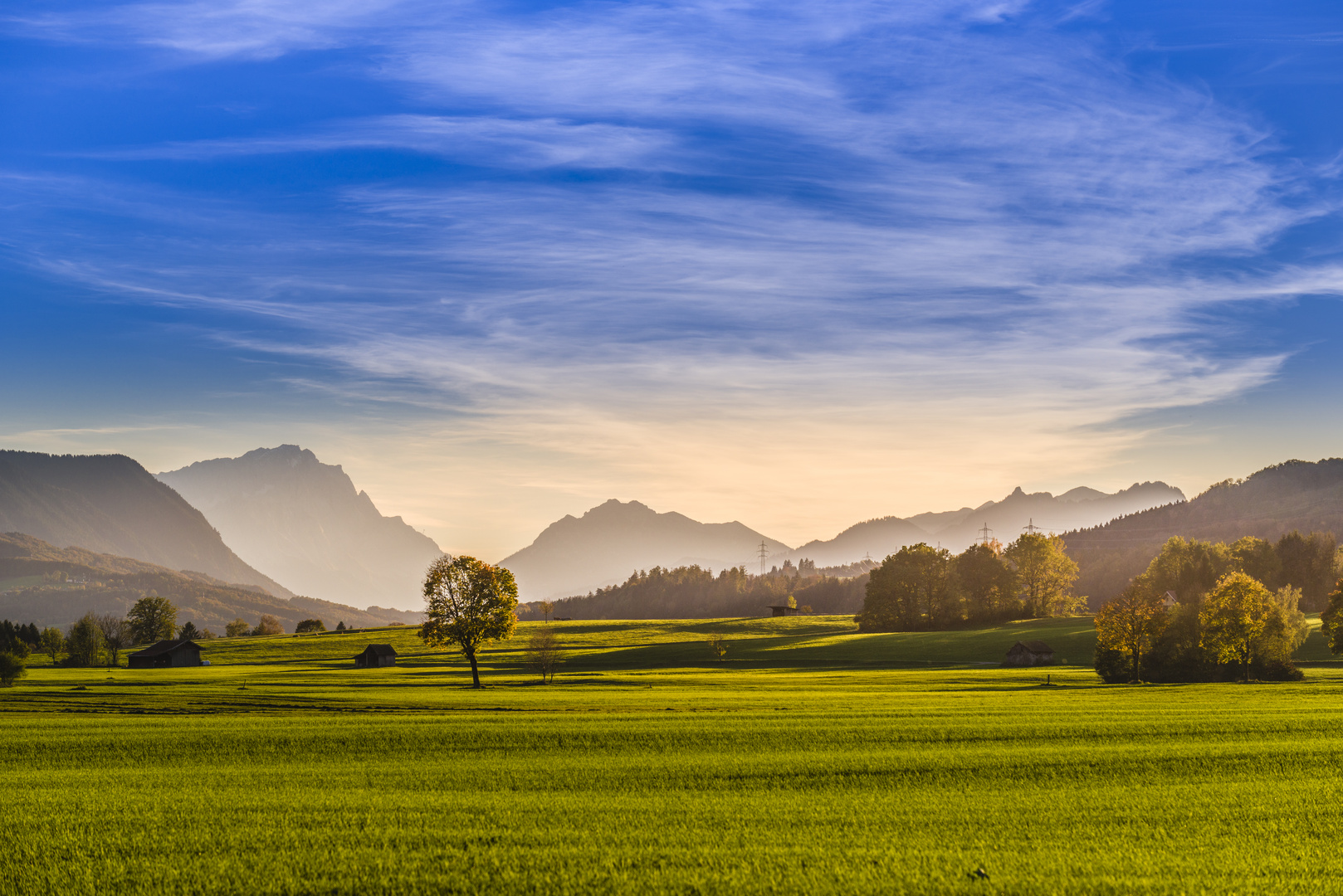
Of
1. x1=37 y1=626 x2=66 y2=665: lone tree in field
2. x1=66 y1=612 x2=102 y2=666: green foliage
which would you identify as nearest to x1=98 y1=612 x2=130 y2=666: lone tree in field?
x1=37 y1=626 x2=66 y2=665: lone tree in field

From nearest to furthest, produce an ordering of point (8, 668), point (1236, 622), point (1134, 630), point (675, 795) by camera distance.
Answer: point (675, 795) < point (8, 668) < point (1236, 622) < point (1134, 630)

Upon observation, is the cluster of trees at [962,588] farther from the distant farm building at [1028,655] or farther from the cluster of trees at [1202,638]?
the cluster of trees at [1202,638]

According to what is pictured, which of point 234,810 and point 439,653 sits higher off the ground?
point 234,810

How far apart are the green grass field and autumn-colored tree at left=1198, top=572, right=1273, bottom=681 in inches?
1053

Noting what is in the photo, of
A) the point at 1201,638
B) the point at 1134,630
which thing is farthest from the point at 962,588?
the point at 1134,630

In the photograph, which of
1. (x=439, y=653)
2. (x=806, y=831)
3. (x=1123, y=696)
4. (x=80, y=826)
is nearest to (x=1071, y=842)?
(x=806, y=831)

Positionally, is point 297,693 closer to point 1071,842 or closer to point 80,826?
point 80,826

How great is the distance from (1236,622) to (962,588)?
9233cm

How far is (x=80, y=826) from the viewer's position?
2067 cm

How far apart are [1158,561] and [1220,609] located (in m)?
98.3

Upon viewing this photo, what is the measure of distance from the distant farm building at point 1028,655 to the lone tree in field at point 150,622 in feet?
533

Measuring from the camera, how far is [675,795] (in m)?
23.9

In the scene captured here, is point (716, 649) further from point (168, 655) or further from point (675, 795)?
point (675, 795)

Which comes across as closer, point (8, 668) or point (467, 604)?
point (8, 668)
